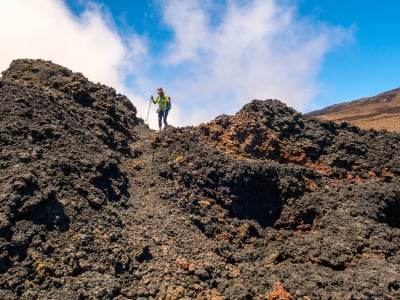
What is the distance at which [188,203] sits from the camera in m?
9.66

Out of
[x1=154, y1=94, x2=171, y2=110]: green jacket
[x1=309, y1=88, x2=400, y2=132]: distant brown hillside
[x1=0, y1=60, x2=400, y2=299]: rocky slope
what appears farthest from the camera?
[x1=309, y1=88, x2=400, y2=132]: distant brown hillside

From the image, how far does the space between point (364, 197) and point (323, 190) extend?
1203mm

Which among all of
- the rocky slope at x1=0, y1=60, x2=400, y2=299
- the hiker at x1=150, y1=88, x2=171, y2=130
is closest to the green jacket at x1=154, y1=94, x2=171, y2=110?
the hiker at x1=150, y1=88, x2=171, y2=130

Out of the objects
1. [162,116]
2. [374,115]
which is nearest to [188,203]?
[162,116]

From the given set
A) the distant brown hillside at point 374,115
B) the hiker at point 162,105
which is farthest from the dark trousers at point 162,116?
the distant brown hillside at point 374,115

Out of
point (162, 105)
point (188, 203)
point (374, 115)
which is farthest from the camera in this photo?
point (374, 115)

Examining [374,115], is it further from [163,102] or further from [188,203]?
[188,203]

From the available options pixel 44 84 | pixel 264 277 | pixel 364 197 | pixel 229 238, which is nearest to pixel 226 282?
pixel 264 277

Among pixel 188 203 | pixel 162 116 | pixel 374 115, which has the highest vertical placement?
pixel 374 115

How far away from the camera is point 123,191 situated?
957 centimetres

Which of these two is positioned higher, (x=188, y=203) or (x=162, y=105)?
(x=162, y=105)

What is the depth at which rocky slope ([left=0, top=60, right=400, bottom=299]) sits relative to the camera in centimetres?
655

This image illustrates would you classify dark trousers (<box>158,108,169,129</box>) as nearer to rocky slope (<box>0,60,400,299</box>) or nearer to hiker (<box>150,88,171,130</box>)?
hiker (<box>150,88,171,130</box>)

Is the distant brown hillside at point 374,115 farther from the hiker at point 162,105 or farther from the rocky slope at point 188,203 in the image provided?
the hiker at point 162,105
